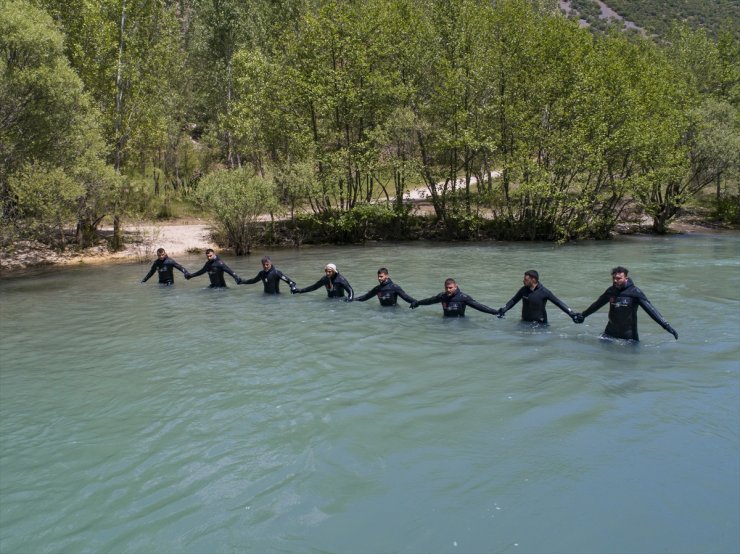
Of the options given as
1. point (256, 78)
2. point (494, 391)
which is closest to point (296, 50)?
point (256, 78)

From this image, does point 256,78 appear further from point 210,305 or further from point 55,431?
point 55,431

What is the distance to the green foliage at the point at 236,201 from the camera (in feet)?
98.7

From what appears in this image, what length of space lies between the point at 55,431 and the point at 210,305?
9.45m

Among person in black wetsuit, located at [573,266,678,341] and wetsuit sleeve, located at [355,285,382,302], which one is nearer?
person in black wetsuit, located at [573,266,678,341]

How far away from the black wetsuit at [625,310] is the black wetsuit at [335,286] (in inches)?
288

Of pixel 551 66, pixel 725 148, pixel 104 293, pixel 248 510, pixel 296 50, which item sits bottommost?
pixel 248 510

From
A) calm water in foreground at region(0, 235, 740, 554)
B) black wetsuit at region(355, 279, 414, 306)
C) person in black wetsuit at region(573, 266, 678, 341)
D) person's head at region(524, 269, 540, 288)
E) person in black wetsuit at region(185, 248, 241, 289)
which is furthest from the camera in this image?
person in black wetsuit at region(185, 248, 241, 289)

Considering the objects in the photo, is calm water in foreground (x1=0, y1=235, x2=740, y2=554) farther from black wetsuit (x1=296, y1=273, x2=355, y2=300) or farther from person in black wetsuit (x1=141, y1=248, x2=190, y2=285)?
person in black wetsuit (x1=141, y1=248, x2=190, y2=285)

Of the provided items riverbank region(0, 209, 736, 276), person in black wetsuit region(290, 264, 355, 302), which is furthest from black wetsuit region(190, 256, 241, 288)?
riverbank region(0, 209, 736, 276)

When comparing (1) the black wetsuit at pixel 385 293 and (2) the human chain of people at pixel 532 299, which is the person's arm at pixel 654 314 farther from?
(1) the black wetsuit at pixel 385 293

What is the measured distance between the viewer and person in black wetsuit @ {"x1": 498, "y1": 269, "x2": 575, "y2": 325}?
507 inches

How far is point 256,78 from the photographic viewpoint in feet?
120

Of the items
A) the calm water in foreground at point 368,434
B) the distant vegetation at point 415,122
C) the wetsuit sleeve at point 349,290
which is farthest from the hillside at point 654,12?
the calm water in foreground at point 368,434

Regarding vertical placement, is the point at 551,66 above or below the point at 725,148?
above
